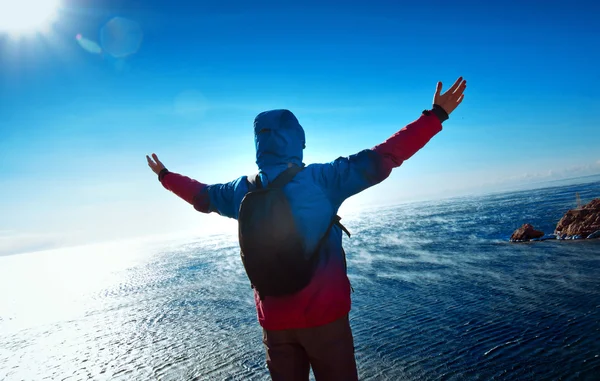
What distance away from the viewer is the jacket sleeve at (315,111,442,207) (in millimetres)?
2166

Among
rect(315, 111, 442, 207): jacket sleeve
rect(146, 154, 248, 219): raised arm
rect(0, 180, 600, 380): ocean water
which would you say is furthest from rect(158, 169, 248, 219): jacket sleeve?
rect(0, 180, 600, 380): ocean water

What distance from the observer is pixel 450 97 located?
240cm

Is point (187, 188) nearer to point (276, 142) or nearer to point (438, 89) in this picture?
point (276, 142)

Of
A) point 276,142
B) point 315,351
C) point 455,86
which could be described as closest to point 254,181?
point 276,142

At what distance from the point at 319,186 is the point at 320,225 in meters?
0.28

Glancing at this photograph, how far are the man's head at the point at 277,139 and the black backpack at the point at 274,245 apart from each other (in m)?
0.25

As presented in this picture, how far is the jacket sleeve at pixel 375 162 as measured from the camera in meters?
2.17

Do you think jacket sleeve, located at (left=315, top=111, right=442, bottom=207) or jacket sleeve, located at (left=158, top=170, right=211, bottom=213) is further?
jacket sleeve, located at (left=158, top=170, right=211, bottom=213)

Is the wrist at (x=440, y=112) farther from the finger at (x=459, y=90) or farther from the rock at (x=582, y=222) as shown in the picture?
the rock at (x=582, y=222)

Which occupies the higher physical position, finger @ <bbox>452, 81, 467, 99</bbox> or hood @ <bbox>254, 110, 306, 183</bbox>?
finger @ <bbox>452, 81, 467, 99</bbox>

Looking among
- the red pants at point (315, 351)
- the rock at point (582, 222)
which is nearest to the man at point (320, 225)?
the red pants at point (315, 351)

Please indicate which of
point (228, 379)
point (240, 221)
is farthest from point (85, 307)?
point (240, 221)

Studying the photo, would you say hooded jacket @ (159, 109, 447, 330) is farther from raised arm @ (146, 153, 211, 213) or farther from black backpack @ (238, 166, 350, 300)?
raised arm @ (146, 153, 211, 213)

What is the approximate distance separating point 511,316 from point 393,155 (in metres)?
7.88
